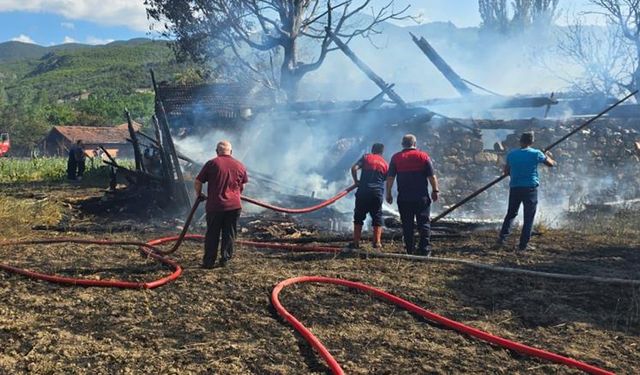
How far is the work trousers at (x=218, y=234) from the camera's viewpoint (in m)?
7.16

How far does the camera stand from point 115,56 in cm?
13800

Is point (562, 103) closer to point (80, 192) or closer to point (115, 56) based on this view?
point (80, 192)

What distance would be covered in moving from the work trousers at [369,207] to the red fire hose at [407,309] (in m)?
2.25

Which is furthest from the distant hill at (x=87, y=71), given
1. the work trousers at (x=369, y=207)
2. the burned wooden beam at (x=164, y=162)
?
the work trousers at (x=369, y=207)

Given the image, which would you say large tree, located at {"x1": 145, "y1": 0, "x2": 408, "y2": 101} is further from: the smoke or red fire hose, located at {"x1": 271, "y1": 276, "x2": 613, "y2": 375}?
red fire hose, located at {"x1": 271, "y1": 276, "x2": 613, "y2": 375}

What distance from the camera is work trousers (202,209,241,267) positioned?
7156 millimetres

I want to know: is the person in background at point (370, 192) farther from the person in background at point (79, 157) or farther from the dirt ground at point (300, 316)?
the person in background at point (79, 157)

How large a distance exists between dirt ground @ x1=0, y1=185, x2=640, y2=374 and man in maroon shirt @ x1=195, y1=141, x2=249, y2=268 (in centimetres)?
31

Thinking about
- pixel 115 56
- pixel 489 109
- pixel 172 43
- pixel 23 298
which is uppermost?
pixel 115 56

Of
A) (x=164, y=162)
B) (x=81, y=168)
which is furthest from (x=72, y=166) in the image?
(x=164, y=162)

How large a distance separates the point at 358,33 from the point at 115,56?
419 ft

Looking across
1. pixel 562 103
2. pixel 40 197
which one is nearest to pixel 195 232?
pixel 40 197

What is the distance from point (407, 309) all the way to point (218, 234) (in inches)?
109

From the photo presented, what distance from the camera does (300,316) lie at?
17.5ft
